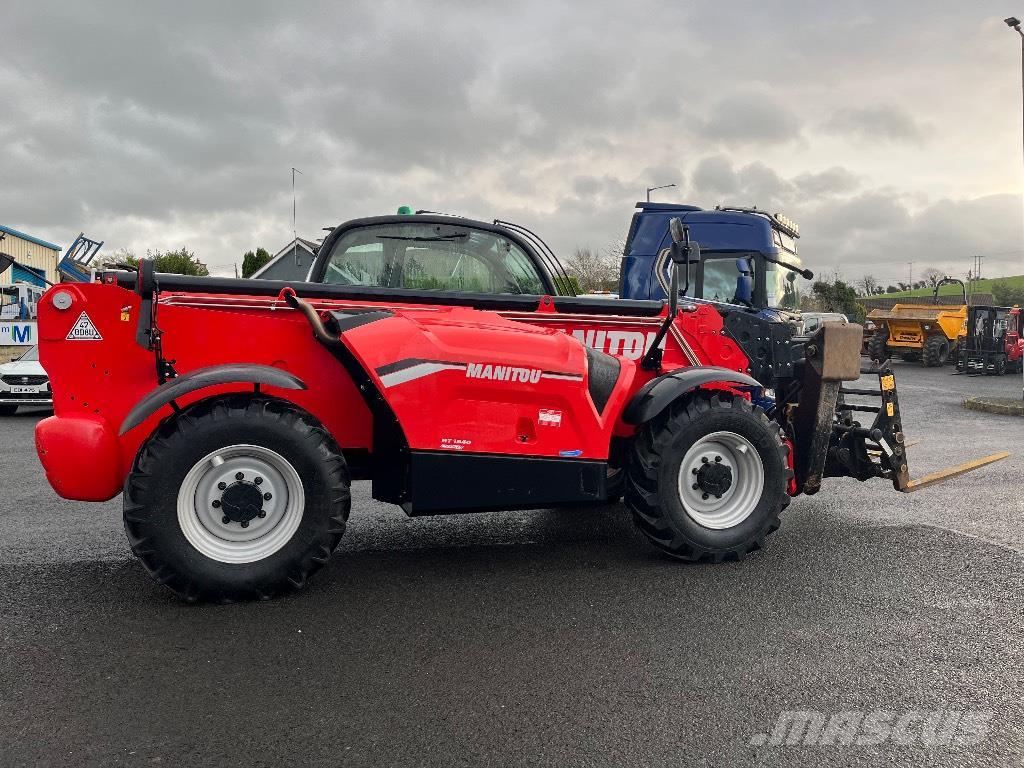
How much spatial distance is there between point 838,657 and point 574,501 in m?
1.62

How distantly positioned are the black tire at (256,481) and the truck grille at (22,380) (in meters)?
12.6

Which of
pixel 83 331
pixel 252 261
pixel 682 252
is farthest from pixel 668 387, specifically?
pixel 252 261

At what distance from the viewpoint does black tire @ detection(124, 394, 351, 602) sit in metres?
4.30

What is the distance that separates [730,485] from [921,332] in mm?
27386

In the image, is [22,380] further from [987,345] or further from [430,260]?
[987,345]

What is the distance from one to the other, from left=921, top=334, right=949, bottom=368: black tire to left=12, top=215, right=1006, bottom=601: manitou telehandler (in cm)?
2640

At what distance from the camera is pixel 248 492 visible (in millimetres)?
4484

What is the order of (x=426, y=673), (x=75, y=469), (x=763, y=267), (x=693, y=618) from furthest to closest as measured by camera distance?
(x=763, y=267), (x=75, y=469), (x=693, y=618), (x=426, y=673)

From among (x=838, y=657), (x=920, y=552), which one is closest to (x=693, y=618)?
(x=838, y=657)

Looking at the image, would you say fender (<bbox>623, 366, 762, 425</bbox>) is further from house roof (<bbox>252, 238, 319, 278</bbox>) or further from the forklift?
the forklift

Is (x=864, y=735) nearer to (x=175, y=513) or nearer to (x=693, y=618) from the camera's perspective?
(x=693, y=618)

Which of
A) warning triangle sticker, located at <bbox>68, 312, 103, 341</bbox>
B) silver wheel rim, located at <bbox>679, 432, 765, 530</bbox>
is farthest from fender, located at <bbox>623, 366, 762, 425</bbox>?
warning triangle sticker, located at <bbox>68, 312, 103, 341</bbox>

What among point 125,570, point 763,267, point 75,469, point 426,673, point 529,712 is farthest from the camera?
point 763,267

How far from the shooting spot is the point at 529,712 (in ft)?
10.8
